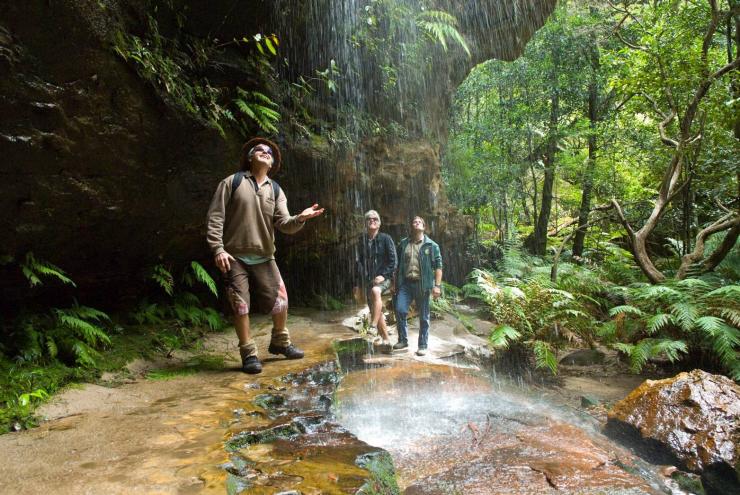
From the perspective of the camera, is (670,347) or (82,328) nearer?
(82,328)

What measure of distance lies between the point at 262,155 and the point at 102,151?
1.68 meters

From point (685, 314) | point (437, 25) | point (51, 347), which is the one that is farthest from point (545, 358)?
point (437, 25)

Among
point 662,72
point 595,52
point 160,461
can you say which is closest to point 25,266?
point 160,461

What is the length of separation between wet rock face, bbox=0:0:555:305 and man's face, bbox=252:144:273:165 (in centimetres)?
117

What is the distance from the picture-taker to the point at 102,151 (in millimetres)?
4445

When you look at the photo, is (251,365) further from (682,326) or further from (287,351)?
(682,326)

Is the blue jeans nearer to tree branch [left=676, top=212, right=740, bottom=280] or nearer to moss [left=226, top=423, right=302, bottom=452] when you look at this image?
moss [left=226, top=423, right=302, bottom=452]

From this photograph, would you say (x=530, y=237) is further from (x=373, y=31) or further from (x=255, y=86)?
(x=255, y=86)

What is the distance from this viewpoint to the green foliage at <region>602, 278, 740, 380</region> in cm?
594

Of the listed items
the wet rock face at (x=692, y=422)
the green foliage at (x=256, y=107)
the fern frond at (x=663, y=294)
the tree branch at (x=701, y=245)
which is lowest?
the wet rock face at (x=692, y=422)

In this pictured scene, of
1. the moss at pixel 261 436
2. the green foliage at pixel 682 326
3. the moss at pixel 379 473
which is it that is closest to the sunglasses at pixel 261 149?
the moss at pixel 261 436

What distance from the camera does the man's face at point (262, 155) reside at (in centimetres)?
452

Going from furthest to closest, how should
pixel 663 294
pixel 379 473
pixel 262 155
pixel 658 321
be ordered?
pixel 663 294
pixel 658 321
pixel 262 155
pixel 379 473

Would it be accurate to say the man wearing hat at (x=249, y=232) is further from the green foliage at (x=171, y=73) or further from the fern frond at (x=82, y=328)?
the fern frond at (x=82, y=328)
